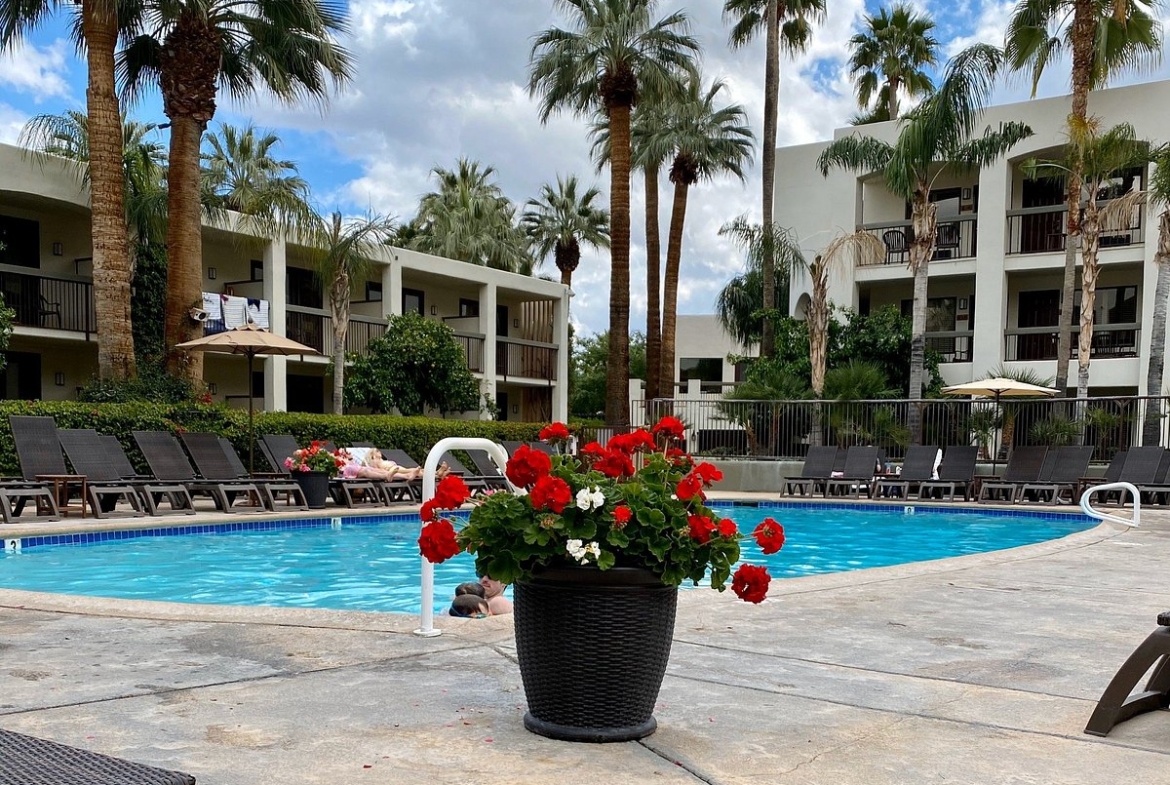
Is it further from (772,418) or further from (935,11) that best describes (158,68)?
(935,11)

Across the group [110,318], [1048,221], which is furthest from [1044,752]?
[1048,221]

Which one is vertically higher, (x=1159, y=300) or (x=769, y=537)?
(x=1159, y=300)

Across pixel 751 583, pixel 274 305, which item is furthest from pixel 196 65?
pixel 751 583

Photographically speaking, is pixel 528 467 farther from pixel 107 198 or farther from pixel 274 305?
pixel 274 305

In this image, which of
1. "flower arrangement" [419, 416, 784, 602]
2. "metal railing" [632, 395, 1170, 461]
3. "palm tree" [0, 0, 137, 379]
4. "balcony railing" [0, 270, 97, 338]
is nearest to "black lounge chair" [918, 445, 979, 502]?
"metal railing" [632, 395, 1170, 461]

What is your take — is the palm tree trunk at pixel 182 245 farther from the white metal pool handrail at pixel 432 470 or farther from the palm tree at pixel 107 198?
the white metal pool handrail at pixel 432 470

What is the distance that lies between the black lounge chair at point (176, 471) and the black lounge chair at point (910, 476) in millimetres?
10399

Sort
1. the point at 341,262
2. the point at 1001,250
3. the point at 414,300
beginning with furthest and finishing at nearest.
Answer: the point at 414,300
the point at 1001,250
the point at 341,262

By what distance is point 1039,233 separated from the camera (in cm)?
2580

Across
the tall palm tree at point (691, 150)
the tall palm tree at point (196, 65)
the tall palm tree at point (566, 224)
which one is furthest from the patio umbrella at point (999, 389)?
the tall palm tree at point (566, 224)

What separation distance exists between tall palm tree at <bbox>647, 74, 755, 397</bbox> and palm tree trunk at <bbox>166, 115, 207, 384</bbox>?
15.0 m

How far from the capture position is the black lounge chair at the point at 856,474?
1831cm

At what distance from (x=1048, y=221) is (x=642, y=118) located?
38.0ft

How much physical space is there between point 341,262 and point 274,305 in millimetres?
1766
